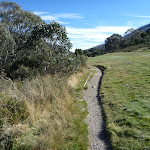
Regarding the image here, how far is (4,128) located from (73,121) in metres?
2.73

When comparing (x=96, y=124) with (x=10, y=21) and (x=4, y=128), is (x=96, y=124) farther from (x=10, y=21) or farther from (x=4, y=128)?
(x=10, y=21)

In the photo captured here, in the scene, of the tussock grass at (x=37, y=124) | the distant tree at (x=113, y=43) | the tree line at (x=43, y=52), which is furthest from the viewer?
the distant tree at (x=113, y=43)

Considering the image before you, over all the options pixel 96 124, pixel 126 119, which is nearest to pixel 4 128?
pixel 96 124

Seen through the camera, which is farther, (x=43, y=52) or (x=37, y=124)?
(x=43, y=52)

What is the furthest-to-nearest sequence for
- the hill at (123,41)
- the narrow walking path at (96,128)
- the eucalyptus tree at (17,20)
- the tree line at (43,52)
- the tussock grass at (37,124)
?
the hill at (123,41), the eucalyptus tree at (17,20), the tree line at (43,52), the narrow walking path at (96,128), the tussock grass at (37,124)

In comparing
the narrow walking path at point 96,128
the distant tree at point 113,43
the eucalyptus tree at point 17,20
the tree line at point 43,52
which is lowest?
the narrow walking path at point 96,128

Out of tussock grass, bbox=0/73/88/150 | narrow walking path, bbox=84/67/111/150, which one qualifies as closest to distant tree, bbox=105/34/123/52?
narrow walking path, bbox=84/67/111/150

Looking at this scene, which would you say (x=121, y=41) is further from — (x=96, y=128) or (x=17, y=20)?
(x=96, y=128)

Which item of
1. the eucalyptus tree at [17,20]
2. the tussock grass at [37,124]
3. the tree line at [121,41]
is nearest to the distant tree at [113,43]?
the tree line at [121,41]

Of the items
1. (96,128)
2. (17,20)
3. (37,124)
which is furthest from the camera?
(17,20)

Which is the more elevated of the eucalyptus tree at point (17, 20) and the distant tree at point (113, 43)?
the distant tree at point (113, 43)

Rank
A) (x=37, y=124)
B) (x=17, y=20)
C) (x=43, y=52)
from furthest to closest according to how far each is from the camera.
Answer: (x=17, y=20)
(x=43, y=52)
(x=37, y=124)

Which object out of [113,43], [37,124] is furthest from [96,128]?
[113,43]

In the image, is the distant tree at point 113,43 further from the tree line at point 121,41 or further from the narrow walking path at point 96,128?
the narrow walking path at point 96,128
